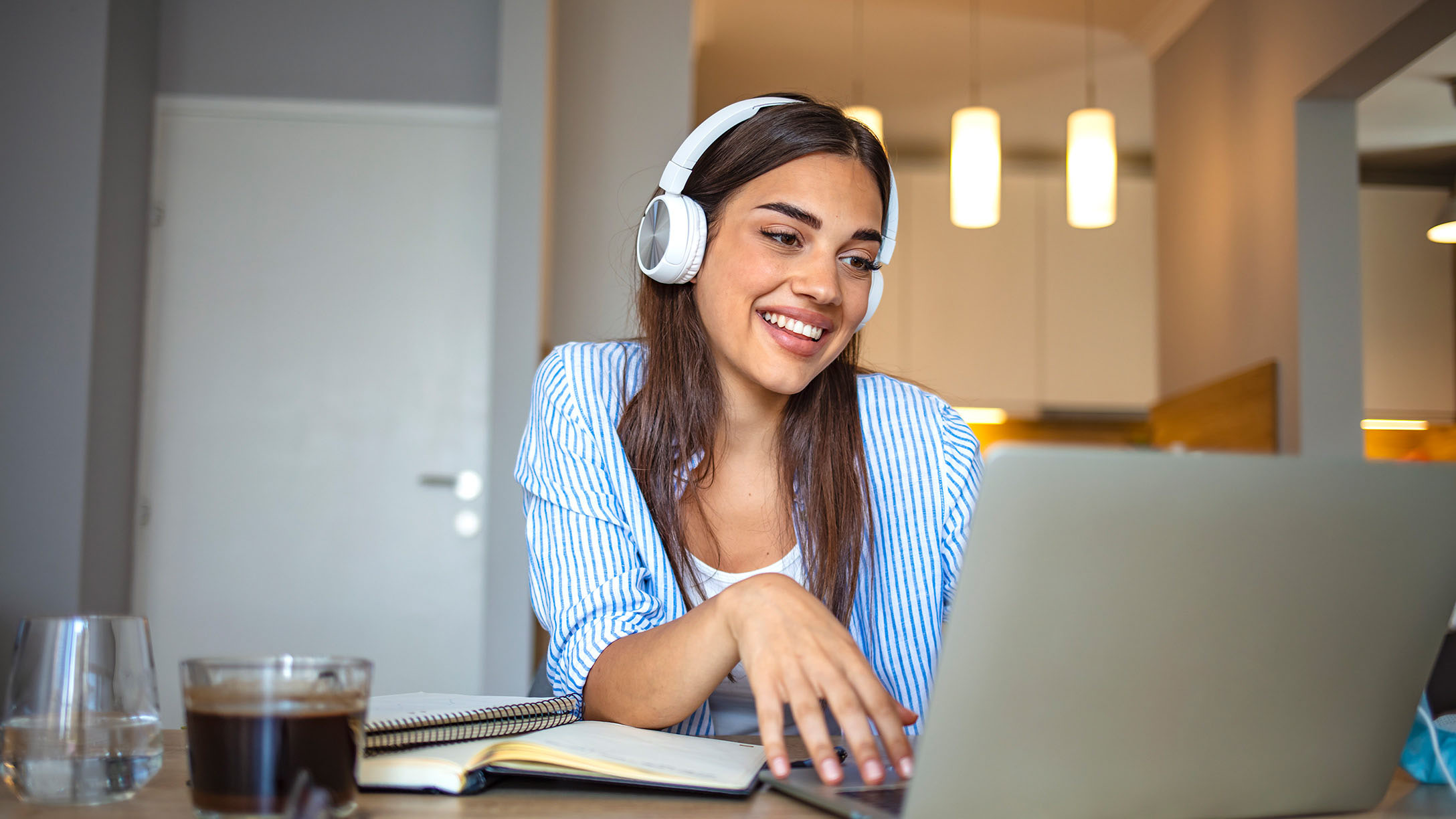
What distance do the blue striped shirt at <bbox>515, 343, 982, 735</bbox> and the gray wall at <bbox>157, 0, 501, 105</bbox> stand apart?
7.85 ft

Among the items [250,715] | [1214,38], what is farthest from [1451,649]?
[1214,38]

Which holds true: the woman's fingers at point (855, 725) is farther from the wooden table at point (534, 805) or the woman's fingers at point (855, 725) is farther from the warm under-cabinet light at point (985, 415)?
the warm under-cabinet light at point (985, 415)

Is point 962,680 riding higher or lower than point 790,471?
lower

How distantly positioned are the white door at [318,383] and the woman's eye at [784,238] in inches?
88.9

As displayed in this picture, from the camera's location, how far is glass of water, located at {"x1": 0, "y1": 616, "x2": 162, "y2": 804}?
610 millimetres

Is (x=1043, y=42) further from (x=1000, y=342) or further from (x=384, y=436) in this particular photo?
(x=384, y=436)

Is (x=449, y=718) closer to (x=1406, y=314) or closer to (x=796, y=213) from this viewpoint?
(x=796, y=213)

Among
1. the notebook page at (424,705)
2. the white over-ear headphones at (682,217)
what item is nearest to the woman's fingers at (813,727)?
the notebook page at (424,705)

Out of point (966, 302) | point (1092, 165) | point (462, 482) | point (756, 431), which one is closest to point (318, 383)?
point (462, 482)

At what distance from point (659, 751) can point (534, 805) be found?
0.11m

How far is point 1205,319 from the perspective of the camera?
13.5 ft

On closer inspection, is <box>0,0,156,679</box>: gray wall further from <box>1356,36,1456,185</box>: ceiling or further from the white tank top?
<box>1356,36,1456,185</box>: ceiling

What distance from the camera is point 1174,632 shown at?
21.6 inches

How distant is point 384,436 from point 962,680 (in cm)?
306
